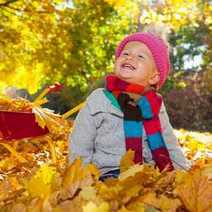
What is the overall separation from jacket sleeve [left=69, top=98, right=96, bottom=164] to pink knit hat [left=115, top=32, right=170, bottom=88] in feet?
1.21

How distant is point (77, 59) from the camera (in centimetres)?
1430

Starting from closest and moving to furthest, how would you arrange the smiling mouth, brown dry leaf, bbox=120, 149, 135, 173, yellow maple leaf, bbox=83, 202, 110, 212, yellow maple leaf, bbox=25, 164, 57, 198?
yellow maple leaf, bbox=83, 202, 110, 212, yellow maple leaf, bbox=25, 164, 57, 198, brown dry leaf, bbox=120, 149, 135, 173, the smiling mouth

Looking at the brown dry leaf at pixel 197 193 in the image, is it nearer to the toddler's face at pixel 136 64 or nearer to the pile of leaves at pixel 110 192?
the pile of leaves at pixel 110 192

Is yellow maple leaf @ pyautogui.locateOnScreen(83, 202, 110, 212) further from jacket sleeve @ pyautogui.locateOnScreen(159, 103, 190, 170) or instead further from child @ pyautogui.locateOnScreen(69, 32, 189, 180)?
jacket sleeve @ pyautogui.locateOnScreen(159, 103, 190, 170)

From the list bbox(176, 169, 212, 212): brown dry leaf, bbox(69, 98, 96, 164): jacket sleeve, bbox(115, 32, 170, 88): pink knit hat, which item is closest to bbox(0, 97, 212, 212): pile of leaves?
bbox(176, 169, 212, 212): brown dry leaf

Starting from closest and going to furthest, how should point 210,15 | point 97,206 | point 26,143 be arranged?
point 97,206 < point 26,143 < point 210,15

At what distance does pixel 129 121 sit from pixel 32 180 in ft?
5.09

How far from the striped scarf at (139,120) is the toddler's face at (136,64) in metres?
0.04

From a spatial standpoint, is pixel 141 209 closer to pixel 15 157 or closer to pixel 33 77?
pixel 15 157

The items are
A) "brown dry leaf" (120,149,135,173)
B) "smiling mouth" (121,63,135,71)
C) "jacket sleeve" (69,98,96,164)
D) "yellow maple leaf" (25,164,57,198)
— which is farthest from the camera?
"smiling mouth" (121,63,135,71)

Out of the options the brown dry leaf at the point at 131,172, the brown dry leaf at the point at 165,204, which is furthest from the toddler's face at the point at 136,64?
the brown dry leaf at the point at 165,204

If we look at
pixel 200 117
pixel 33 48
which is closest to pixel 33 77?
pixel 33 48

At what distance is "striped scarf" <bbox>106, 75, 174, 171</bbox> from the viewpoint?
9.37 ft

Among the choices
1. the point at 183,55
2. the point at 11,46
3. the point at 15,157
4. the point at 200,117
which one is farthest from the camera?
the point at 183,55
